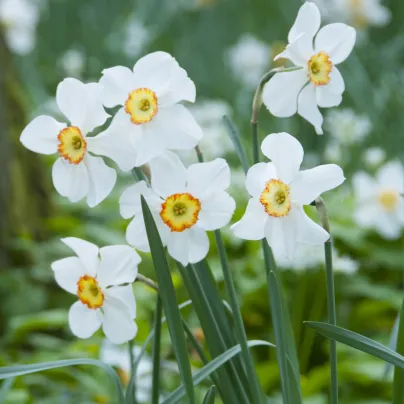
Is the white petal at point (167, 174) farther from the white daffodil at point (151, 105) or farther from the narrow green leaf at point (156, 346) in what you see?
the narrow green leaf at point (156, 346)

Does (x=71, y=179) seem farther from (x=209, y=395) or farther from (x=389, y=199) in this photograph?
(x=389, y=199)

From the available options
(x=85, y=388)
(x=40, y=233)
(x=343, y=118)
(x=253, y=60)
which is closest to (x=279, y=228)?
(x=85, y=388)

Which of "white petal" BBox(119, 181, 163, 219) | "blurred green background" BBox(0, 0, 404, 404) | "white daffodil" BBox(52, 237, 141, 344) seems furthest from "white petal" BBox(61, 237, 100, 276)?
"blurred green background" BBox(0, 0, 404, 404)

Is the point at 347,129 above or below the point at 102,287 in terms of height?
above

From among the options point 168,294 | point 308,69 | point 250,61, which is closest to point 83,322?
point 168,294

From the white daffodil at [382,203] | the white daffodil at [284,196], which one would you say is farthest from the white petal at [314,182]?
the white daffodil at [382,203]

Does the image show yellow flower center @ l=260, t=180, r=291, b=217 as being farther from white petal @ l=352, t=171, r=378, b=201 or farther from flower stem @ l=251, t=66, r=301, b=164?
white petal @ l=352, t=171, r=378, b=201
